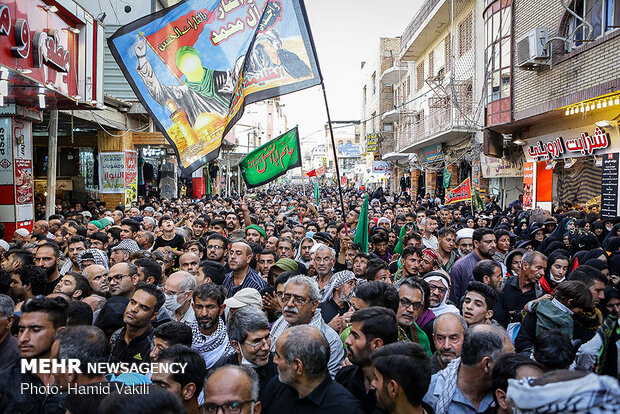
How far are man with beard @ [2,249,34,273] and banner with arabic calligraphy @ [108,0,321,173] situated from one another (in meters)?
2.32

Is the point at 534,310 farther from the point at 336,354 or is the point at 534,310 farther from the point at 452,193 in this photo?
the point at 452,193

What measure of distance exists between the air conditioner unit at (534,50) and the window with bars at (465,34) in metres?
8.85

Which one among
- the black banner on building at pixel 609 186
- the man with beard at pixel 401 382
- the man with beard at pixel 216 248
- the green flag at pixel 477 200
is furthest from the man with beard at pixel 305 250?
the green flag at pixel 477 200

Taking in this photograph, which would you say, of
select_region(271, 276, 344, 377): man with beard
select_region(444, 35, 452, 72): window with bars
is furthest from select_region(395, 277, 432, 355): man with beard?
select_region(444, 35, 452, 72): window with bars

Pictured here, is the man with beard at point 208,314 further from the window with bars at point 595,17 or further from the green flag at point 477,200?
the green flag at point 477,200

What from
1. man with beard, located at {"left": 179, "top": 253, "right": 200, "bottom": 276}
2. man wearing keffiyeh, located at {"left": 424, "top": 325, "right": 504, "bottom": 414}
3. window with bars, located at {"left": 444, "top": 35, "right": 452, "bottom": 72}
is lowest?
man wearing keffiyeh, located at {"left": 424, "top": 325, "right": 504, "bottom": 414}

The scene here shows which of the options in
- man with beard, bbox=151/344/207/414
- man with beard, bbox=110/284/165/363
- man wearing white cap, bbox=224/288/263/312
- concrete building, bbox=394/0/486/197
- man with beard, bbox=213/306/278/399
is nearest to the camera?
man with beard, bbox=151/344/207/414

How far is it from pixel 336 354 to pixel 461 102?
69.1ft

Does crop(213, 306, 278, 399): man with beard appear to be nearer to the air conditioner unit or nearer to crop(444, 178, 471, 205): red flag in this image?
crop(444, 178, 471, 205): red flag

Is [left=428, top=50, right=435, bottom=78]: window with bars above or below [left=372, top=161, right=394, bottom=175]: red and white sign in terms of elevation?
above

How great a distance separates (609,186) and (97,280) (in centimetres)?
1224

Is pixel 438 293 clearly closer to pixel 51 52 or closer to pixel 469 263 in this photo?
pixel 469 263

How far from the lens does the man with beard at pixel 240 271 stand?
605 centimetres

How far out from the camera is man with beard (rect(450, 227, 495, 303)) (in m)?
6.47
